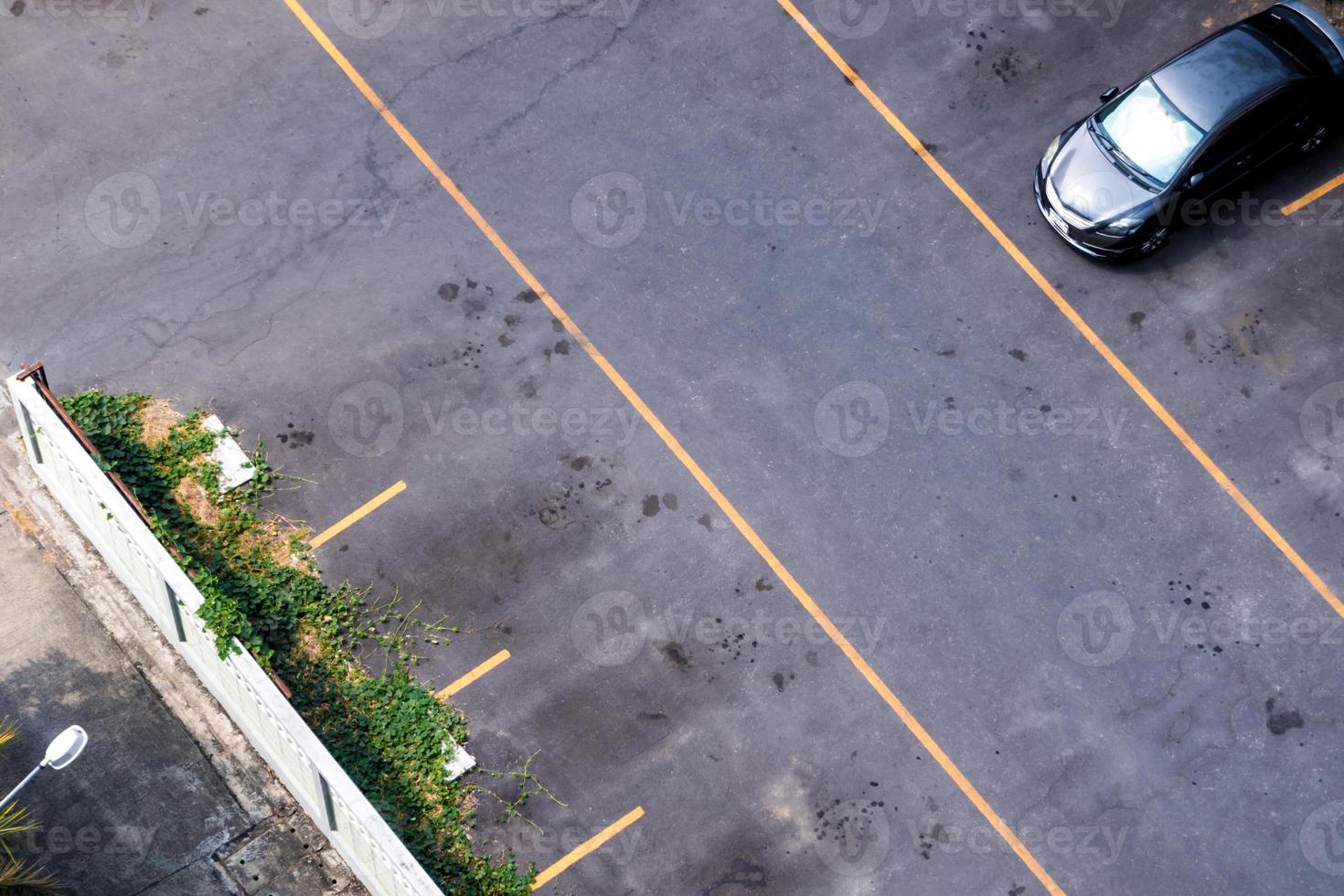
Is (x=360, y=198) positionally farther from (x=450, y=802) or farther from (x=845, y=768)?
(x=845, y=768)

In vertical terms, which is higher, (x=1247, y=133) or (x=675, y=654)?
(x=1247, y=133)

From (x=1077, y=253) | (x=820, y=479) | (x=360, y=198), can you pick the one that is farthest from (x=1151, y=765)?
(x=360, y=198)

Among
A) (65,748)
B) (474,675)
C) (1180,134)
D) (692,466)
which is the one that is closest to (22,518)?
(65,748)

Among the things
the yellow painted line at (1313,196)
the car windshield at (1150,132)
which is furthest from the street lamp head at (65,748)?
the yellow painted line at (1313,196)

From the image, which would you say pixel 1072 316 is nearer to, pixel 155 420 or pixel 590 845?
pixel 590 845

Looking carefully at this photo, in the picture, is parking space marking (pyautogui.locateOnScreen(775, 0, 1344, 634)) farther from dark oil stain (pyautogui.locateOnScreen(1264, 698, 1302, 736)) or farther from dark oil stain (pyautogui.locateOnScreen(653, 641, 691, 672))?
dark oil stain (pyautogui.locateOnScreen(653, 641, 691, 672))

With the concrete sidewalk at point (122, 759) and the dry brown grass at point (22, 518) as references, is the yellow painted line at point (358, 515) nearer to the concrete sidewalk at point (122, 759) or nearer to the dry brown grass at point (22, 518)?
the concrete sidewalk at point (122, 759)
